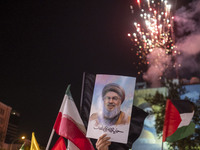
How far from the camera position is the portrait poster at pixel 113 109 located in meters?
5.73

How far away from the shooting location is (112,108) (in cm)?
584

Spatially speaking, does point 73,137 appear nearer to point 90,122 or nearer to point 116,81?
point 90,122

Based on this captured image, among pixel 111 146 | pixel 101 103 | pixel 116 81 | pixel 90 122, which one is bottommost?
pixel 111 146

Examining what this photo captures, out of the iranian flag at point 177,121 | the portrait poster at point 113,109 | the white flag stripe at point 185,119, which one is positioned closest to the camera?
the portrait poster at point 113,109

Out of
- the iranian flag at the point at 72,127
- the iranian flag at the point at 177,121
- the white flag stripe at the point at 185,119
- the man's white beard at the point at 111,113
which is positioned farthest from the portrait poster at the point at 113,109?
the white flag stripe at the point at 185,119

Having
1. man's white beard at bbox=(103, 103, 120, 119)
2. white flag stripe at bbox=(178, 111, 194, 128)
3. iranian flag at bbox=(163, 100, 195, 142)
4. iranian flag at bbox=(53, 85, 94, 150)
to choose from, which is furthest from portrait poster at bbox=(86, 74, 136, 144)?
white flag stripe at bbox=(178, 111, 194, 128)

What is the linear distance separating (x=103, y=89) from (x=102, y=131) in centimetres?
80

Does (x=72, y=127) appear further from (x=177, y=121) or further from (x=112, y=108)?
(x=177, y=121)

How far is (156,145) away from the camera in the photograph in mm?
56688

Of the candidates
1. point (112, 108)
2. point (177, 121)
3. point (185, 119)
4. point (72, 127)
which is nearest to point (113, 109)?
point (112, 108)

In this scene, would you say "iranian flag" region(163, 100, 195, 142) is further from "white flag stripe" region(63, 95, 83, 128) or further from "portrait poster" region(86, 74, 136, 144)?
"portrait poster" region(86, 74, 136, 144)

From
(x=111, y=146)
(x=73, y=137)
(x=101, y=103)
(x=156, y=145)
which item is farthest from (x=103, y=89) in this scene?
(x=156, y=145)

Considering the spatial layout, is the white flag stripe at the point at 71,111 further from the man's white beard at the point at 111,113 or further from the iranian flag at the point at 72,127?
the man's white beard at the point at 111,113

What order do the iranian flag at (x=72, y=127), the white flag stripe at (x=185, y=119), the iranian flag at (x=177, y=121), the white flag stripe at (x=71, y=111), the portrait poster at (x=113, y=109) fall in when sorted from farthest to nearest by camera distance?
1. the white flag stripe at (x=185, y=119)
2. the iranian flag at (x=177, y=121)
3. the white flag stripe at (x=71, y=111)
4. the iranian flag at (x=72, y=127)
5. the portrait poster at (x=113, y=109)
